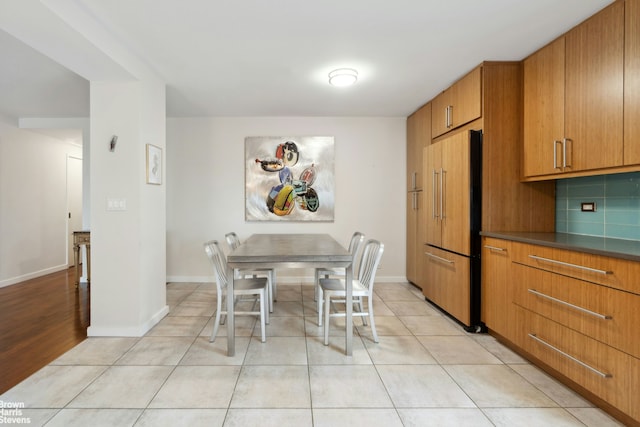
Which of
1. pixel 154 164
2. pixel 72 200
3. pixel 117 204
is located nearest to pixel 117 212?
pixel 117 204

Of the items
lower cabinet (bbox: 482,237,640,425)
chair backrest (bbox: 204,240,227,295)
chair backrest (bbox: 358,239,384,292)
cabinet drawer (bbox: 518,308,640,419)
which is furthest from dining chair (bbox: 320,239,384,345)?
cabinet drawer (bbox: 518,308,640,419)

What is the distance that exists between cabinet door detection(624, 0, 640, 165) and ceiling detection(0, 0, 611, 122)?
216 millimetres

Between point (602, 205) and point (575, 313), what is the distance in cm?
107

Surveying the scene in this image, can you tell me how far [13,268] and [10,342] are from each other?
8.80 feet

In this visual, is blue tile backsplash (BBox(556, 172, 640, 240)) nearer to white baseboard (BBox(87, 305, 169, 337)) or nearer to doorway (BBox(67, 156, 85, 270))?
white baseboard (BBox(87, 305, 169, 337))

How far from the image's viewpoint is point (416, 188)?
4.27 m

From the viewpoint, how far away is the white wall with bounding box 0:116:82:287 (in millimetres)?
4496

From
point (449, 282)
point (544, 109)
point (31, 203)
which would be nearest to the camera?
point (544, 109)

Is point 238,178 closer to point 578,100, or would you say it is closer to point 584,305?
point 578,100

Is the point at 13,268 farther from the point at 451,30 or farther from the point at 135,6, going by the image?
the point at 451,30

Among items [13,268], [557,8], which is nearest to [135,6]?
[557,8]

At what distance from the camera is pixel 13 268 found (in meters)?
4.54

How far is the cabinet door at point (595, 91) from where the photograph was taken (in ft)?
6.40

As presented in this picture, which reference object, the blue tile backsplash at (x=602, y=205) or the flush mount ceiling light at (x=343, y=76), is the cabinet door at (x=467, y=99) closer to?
the blue tile backsplash at (x=602, y=205)
